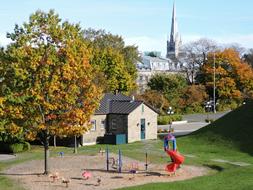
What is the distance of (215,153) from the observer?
40.6 metres

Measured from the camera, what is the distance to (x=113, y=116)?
54344mm

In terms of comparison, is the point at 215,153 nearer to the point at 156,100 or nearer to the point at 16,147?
the point at 16,147

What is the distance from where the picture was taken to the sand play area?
87.9 feet

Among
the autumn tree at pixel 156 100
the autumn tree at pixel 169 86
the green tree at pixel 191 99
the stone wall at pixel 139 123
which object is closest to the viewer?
the stone wall at pixel 139 123

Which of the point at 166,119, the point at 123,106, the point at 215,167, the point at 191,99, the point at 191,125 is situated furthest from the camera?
the point at 191,99

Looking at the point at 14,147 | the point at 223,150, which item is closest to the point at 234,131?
the point at 223,150

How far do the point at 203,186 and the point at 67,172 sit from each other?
9338mm

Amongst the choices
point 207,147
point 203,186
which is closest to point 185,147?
point 207,147

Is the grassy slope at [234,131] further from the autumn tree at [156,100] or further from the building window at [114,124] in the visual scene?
the autumn tree at [156,100]

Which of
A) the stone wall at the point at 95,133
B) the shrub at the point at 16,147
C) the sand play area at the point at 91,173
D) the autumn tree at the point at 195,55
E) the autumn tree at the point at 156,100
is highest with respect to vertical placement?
the autumn tree at the point at 195,55

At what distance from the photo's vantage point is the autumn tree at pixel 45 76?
91.0ft

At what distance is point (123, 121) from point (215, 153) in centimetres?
1529

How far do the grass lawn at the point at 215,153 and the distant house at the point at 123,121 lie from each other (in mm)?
6474

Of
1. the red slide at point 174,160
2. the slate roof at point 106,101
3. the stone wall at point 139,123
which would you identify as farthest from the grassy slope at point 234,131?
the red slide at point 174,160
